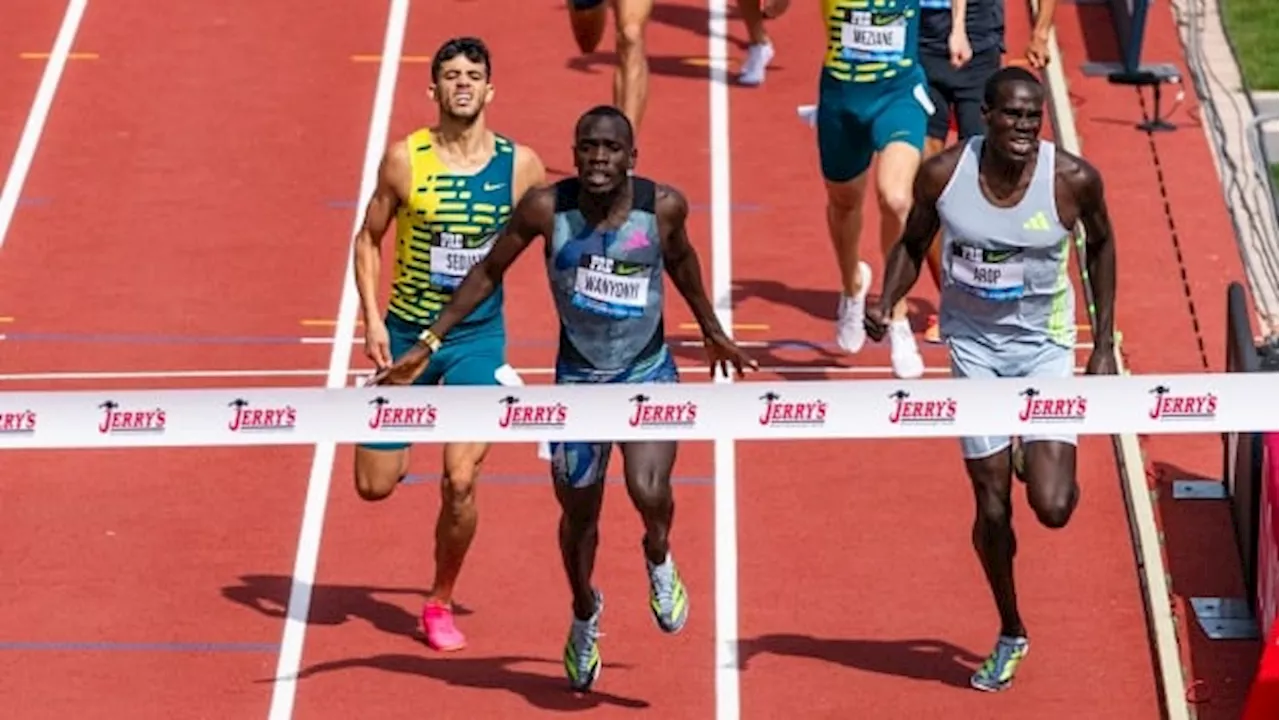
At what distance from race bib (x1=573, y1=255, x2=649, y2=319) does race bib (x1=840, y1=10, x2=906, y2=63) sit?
3.63 meters

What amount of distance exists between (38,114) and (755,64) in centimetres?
420

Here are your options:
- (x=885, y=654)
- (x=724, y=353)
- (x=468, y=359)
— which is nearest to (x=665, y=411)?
(x=724, y=353)

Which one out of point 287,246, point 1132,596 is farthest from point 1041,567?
point 287,246

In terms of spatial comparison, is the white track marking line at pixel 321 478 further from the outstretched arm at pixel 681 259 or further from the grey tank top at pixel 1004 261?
the grey tank top at pixel 1004 261

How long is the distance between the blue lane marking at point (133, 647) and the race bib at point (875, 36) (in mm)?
4224

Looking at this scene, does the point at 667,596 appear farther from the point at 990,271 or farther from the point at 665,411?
the point at 990,271

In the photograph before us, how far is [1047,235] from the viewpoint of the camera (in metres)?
13.6

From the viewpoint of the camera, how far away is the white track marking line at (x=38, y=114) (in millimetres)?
19250

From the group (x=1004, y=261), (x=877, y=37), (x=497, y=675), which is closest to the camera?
(x=1004, y=261)

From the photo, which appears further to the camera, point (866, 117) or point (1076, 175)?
point (866, 117)

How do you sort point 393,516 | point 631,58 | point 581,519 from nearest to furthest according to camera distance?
point 581,519
point 393,516
point 631,58

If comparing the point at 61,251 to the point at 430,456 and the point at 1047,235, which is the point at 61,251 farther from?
the point at 1047,235

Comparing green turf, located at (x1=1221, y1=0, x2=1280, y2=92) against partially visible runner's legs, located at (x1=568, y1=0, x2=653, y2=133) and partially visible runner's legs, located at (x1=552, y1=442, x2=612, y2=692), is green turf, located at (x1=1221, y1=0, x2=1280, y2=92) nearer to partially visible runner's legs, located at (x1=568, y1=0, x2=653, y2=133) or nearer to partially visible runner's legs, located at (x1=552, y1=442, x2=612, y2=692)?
partially visible runner's legs, located at (x1=568, y1=0, x2=653, y2=133)

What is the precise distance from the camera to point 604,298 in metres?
13.5
